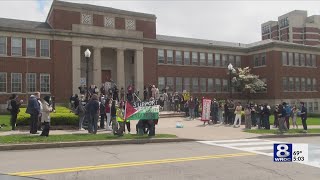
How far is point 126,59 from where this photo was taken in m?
42.3

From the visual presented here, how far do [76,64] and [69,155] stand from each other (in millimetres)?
26270

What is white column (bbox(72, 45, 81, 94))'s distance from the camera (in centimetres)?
3735

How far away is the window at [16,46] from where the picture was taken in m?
35.0

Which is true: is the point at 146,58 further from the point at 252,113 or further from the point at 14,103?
the point at 14,103

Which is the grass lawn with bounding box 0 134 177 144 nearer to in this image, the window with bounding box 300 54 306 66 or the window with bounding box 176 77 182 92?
the window with bounding box 176 77 182 92

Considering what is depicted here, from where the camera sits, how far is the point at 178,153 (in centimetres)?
1284

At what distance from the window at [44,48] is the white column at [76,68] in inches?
92.7

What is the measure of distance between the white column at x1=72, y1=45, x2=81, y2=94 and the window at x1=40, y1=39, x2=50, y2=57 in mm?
2355

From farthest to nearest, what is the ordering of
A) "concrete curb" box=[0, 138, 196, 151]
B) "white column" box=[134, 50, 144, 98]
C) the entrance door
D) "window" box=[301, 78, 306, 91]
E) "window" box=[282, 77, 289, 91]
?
"window" box=[301, 78, 306, 91] → "window" box=[282, 77, 289, 91] → "white column" box=[134, 50, 144, 98] → the entrance door → "concrete curb" box=[0, 138, 196, 151]

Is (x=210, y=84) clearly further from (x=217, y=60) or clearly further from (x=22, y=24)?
(x=22, y=24)

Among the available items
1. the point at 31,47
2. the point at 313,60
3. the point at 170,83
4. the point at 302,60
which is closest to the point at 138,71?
the point at 170,83

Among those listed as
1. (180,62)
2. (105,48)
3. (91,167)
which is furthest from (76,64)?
(91,167)

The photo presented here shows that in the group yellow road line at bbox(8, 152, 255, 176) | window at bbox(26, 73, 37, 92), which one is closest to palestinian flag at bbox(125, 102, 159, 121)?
yellow road line at bbox(8, 152, 255, 176)

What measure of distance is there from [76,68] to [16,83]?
225 inches
